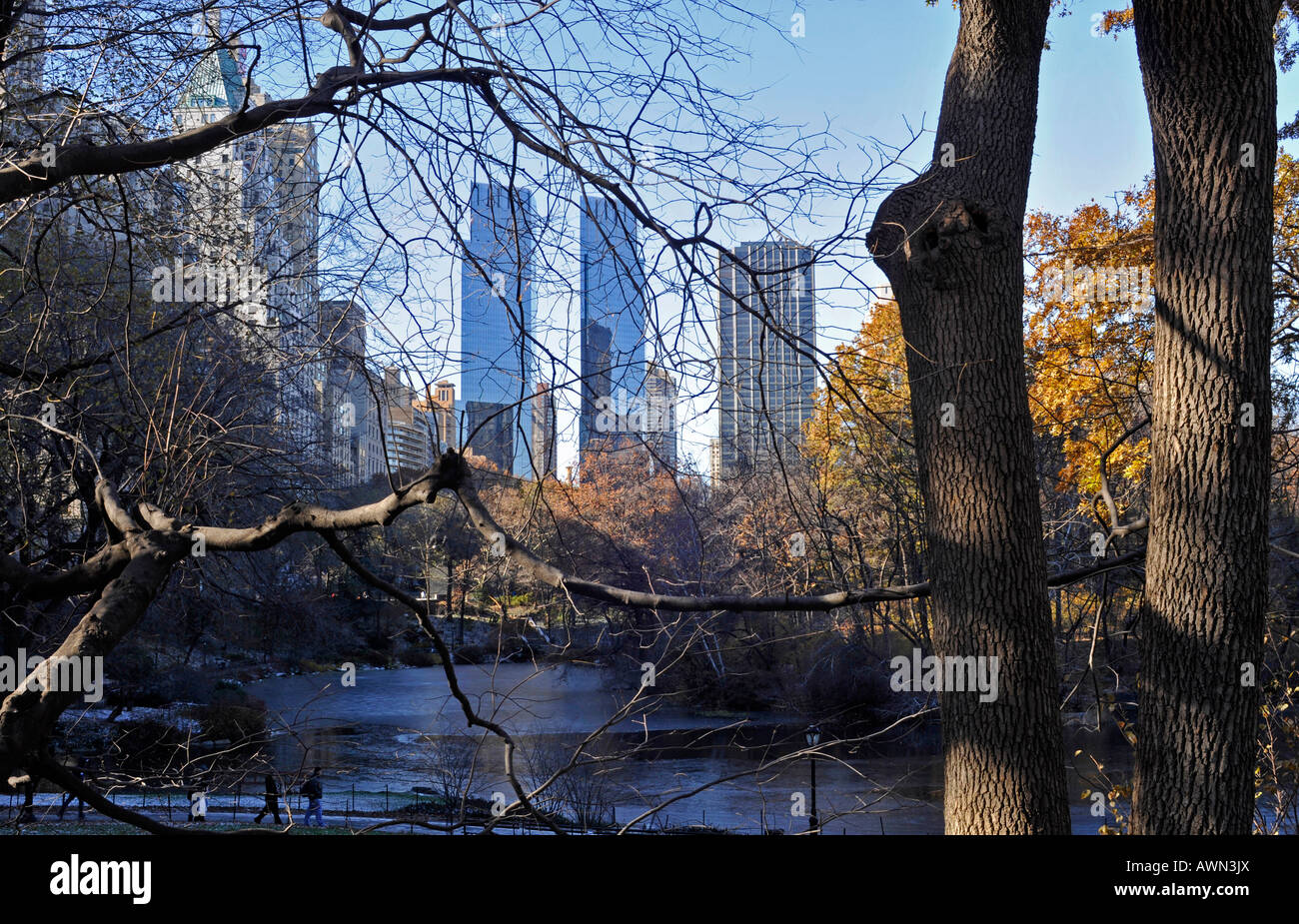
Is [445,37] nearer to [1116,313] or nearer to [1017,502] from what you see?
[1017,502]

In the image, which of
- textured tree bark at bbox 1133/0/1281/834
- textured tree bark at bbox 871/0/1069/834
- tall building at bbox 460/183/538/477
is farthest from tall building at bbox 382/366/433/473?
textured tree bark at bbox 1133/0/1281/834

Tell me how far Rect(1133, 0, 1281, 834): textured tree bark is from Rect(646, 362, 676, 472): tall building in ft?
6.69

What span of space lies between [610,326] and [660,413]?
1.25 feet

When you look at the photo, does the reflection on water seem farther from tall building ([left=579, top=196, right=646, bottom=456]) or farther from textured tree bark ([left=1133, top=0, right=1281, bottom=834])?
tall building ([left=579, top=196, right=646, bottom=456])

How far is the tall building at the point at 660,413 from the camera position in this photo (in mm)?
3148

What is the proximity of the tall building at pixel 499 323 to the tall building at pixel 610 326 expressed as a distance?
8.0 inches

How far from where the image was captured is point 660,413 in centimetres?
323

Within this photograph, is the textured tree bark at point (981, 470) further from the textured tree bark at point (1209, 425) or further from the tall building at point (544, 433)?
the tall building at point (544, 433)

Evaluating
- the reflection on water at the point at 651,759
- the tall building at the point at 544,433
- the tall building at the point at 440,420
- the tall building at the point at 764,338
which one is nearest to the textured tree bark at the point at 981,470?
the tall building at the point at 764,338

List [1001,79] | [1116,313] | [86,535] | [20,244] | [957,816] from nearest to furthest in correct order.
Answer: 1. [957,816]
2. [1001,79]
3. [86,535]
4. [20,244]
5. [1116,313]
